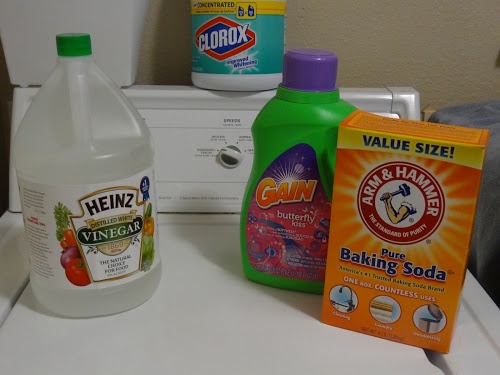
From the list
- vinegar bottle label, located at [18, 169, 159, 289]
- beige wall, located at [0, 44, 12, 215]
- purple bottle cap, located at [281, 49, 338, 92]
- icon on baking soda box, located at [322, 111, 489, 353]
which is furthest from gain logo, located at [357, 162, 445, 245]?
beige wall, located at [0, 44, 12, 215]

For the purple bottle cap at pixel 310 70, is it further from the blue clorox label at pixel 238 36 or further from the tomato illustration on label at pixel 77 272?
the tomato illustration on label at pixel 77 272

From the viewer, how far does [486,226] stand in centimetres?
65

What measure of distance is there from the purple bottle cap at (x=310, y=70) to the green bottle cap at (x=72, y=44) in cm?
20

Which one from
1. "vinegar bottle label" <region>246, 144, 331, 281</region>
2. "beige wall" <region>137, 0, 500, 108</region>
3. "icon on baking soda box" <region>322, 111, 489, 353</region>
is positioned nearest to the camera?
"icon on baking soda box" <region>322, 111, 489, 353</region>

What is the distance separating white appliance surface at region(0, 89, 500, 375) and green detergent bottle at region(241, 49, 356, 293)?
0.03 meters

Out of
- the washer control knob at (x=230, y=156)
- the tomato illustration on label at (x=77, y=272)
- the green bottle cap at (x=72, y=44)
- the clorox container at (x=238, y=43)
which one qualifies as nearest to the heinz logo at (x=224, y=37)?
the clorox container at (x=238, y=43)

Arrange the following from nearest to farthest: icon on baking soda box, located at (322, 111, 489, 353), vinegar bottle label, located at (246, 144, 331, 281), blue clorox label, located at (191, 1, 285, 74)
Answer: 1. icon on baking soda box, located at (322, 111, 489, 353)
2. vinegar bottle label, located at (246, 144, 331, 281)
3. blue clorox label, located at (191, 1, 285, 74)

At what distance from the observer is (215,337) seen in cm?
51

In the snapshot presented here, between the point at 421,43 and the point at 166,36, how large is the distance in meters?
0.43

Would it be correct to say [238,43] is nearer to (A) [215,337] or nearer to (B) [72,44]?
(B) [72,44]

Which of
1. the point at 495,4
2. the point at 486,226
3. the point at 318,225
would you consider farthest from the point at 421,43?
the point at 318,225

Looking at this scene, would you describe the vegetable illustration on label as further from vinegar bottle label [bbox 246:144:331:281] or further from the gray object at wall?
the gray object at wall

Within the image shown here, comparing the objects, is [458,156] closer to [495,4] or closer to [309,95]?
[309,95]

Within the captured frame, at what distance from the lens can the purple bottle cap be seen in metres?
0.52
